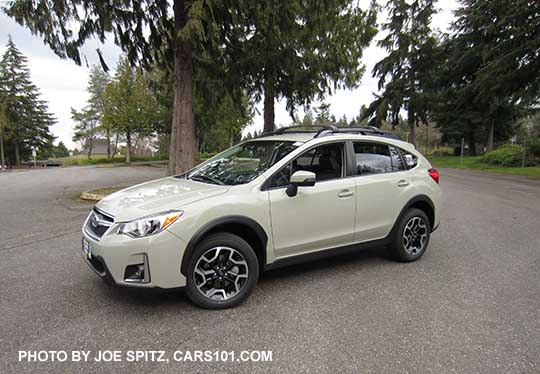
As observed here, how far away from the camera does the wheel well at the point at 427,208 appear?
14.3 feet

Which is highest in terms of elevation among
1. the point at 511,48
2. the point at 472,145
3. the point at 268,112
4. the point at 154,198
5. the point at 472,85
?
the point at 511,48

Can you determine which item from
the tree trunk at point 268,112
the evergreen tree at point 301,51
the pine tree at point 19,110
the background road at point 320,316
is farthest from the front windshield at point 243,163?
the pine tree at point 19,110

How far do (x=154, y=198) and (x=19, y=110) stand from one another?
51.6m

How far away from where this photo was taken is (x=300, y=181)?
310 cm

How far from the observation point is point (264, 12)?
7957 mm

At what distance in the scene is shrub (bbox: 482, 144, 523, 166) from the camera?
67.8 feet

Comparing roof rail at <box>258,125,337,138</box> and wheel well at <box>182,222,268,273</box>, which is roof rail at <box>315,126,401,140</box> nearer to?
roof rail at <box>258,125,337,138</box>

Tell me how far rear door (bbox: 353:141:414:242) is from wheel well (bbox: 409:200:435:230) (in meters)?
0.30

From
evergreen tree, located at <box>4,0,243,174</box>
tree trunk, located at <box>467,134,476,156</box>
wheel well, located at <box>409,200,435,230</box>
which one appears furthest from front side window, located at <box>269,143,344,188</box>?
tree trunk, located at <box>467,134,476,156</box>

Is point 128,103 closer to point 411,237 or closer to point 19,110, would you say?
point 19,110

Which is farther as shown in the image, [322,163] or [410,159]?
[410,159]

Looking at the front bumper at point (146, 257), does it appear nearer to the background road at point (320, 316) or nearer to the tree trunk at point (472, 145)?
the background road at point (320, 316)

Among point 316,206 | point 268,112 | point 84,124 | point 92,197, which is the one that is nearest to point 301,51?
point 268,112

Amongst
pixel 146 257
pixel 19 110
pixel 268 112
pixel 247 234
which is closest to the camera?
pixel 146 257
